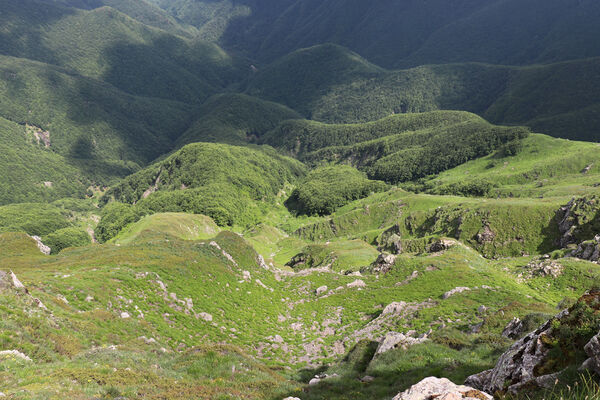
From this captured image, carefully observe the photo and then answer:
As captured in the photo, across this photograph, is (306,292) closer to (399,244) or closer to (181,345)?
(181,345)

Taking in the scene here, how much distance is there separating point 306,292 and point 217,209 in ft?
497

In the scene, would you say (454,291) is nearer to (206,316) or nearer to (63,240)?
(206,316)

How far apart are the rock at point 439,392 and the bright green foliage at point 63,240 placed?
612 feet

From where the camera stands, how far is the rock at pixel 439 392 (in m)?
8.85

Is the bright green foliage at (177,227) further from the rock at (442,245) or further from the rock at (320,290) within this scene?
the rock at (442,245)

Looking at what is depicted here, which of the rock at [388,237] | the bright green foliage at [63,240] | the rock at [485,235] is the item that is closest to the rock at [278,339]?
the rock at [388,237]

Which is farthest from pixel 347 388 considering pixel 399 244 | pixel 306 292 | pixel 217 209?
pixel 217 209

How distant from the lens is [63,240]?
6073 inches

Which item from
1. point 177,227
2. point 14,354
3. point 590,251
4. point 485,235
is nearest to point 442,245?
point 590,251

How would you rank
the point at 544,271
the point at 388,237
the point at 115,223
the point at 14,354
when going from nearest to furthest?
1. the point at 14,354
2. the point at 544,271
3. the point at 388,237
4. the point at 115,223

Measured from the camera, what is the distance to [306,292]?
52.7m

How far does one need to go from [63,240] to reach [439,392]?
193m

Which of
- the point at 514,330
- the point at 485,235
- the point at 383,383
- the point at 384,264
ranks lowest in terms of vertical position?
the point at 384,264

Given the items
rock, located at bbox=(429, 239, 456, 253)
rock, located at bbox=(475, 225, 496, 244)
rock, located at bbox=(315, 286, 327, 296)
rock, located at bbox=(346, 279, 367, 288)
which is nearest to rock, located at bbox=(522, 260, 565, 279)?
rock, located at bbox=(429, 239, 456, 253)
